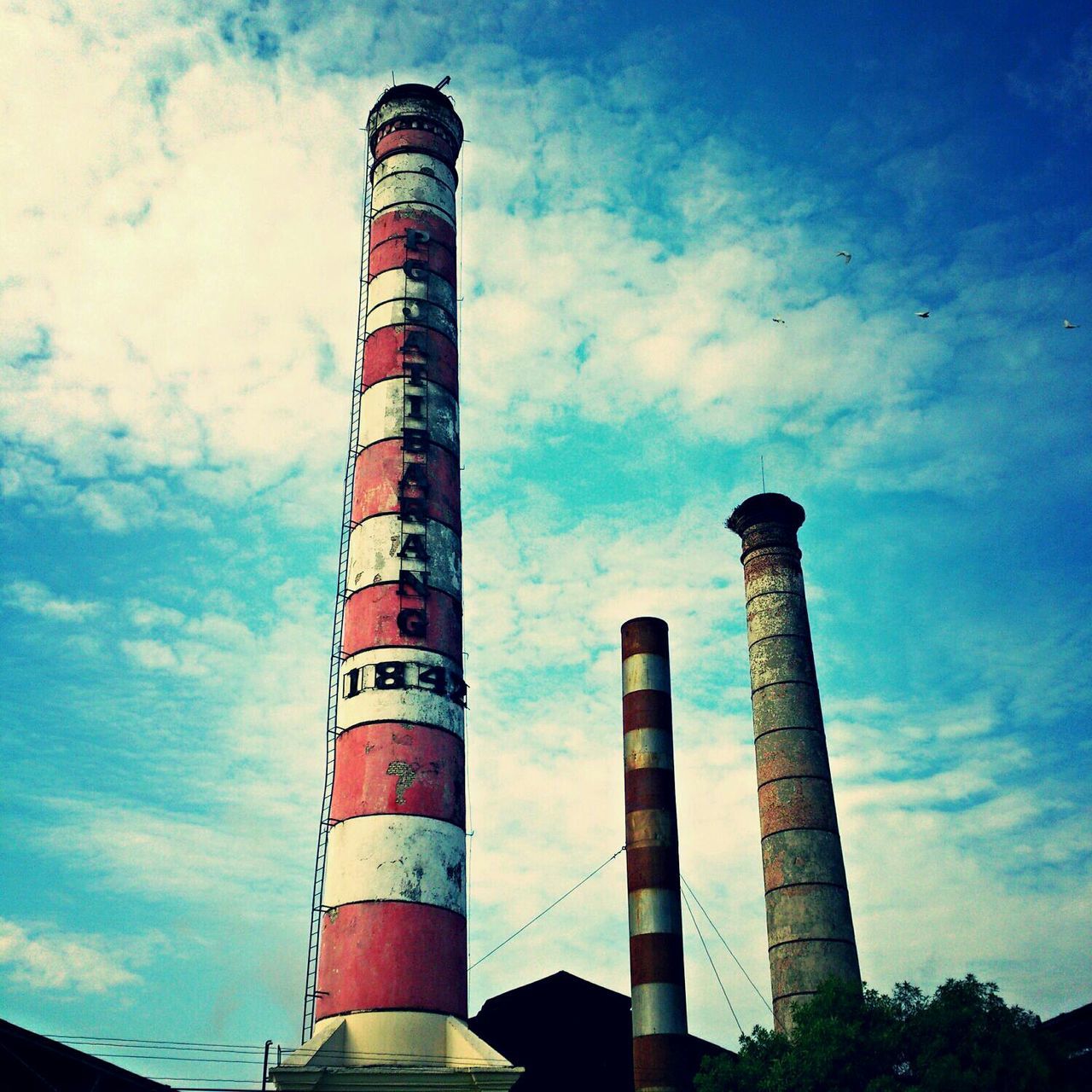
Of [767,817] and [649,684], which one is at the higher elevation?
[649,684]

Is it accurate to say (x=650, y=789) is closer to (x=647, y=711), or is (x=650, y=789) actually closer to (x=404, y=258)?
(x=647, y=711)

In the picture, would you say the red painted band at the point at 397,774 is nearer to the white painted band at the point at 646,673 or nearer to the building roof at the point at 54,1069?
the building roof at the point at 54,1069

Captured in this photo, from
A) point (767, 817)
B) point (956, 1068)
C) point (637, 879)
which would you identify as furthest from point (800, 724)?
point (956, 1068)

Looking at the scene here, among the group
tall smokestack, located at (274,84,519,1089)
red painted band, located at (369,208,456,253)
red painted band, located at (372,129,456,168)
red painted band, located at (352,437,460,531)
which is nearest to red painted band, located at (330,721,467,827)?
tall smokestack, located at (274,84,519,1089)

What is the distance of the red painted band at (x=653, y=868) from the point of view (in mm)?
25459

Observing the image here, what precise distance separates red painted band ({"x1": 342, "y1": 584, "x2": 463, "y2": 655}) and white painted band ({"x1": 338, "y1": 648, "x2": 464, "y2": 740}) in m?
0.17

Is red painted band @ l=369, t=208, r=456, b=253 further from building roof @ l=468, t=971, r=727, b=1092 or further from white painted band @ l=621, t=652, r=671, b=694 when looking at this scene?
building roof @ l=468, t=971, r=727, b=1092

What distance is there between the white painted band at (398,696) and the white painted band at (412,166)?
500 inches

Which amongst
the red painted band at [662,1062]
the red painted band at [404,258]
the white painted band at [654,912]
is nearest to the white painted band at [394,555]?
the red painted band at [404,258]

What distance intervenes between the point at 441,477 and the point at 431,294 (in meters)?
4.81

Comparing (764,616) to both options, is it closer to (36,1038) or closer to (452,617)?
(452,617)

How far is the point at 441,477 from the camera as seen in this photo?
947 inches

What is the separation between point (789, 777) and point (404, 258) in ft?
53.2

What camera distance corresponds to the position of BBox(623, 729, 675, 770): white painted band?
2695cm
